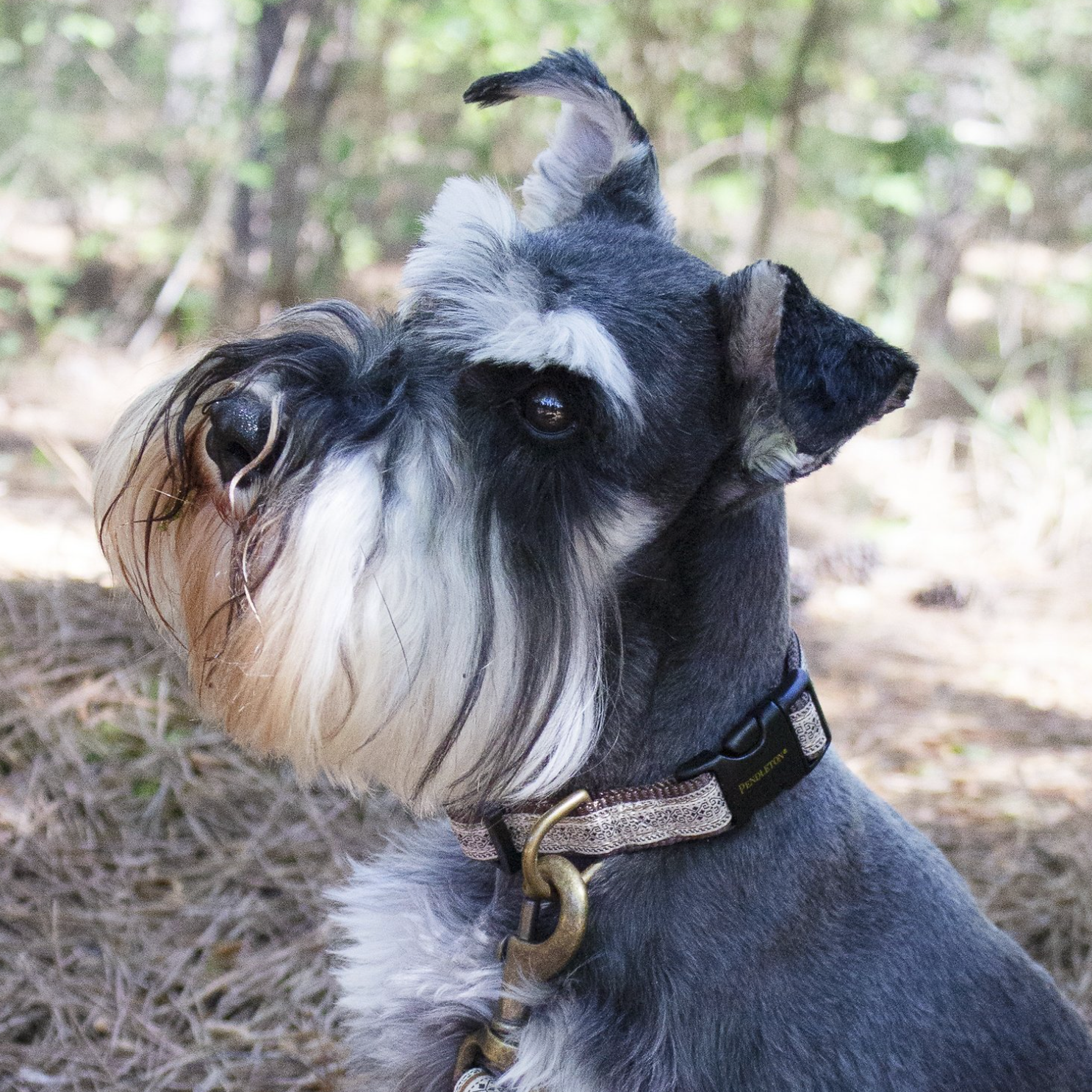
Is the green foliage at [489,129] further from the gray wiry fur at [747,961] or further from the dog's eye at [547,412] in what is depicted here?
the gray wiry fur at [747,961]

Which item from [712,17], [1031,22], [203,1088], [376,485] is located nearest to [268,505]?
[376,485]

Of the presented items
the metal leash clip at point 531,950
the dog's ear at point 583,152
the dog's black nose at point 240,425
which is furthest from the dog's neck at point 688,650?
the dog's ear at point 583,152

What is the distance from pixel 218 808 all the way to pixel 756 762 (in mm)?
1961

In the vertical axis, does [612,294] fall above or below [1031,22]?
below

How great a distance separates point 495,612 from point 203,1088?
4.52ft

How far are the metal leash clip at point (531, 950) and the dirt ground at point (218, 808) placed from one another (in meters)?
0.78

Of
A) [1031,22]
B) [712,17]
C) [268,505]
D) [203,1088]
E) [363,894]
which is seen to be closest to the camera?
[268,505]

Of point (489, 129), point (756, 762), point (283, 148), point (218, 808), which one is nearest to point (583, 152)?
point (756, 762)

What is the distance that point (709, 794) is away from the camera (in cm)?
182

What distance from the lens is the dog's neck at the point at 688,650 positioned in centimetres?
191

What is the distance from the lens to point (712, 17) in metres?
7.00

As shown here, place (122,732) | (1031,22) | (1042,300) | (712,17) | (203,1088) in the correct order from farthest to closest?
(1042,300), (1031,22), (712,17), (122,732), (203,1088)

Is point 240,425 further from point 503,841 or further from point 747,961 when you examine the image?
point 747,961

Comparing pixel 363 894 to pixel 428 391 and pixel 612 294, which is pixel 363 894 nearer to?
pixel 428 391
